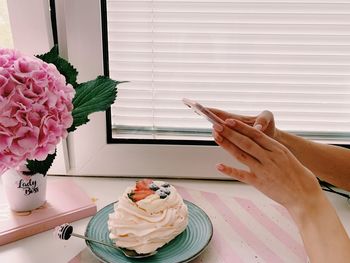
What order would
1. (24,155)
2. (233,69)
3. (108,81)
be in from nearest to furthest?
(24,155) < (108,81) < (233,69)

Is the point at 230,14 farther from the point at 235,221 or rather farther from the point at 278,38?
the point at 235,221

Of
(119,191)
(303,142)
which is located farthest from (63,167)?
(303,142)

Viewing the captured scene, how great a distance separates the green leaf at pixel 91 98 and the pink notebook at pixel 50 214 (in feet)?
0.56

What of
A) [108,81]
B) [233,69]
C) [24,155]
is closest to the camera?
[24,155]

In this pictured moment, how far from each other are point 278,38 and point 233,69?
0.11 m

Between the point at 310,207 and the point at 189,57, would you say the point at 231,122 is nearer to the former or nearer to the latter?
the point at 310,207

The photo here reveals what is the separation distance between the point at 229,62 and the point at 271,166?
389 mm

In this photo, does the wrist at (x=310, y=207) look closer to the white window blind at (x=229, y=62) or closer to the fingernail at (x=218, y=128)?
the fingernail at (x=218, y=128)

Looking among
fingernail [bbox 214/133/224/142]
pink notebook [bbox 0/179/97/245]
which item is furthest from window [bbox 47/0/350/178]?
fingernail [bbox 214/133/224/142]

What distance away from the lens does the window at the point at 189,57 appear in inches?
37.7

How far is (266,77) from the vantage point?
3.32 feet

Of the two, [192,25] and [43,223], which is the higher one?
[192,25]

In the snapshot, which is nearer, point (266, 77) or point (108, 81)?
point (108, 81)

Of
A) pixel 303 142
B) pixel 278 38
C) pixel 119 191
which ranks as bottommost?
pixel 119 191
